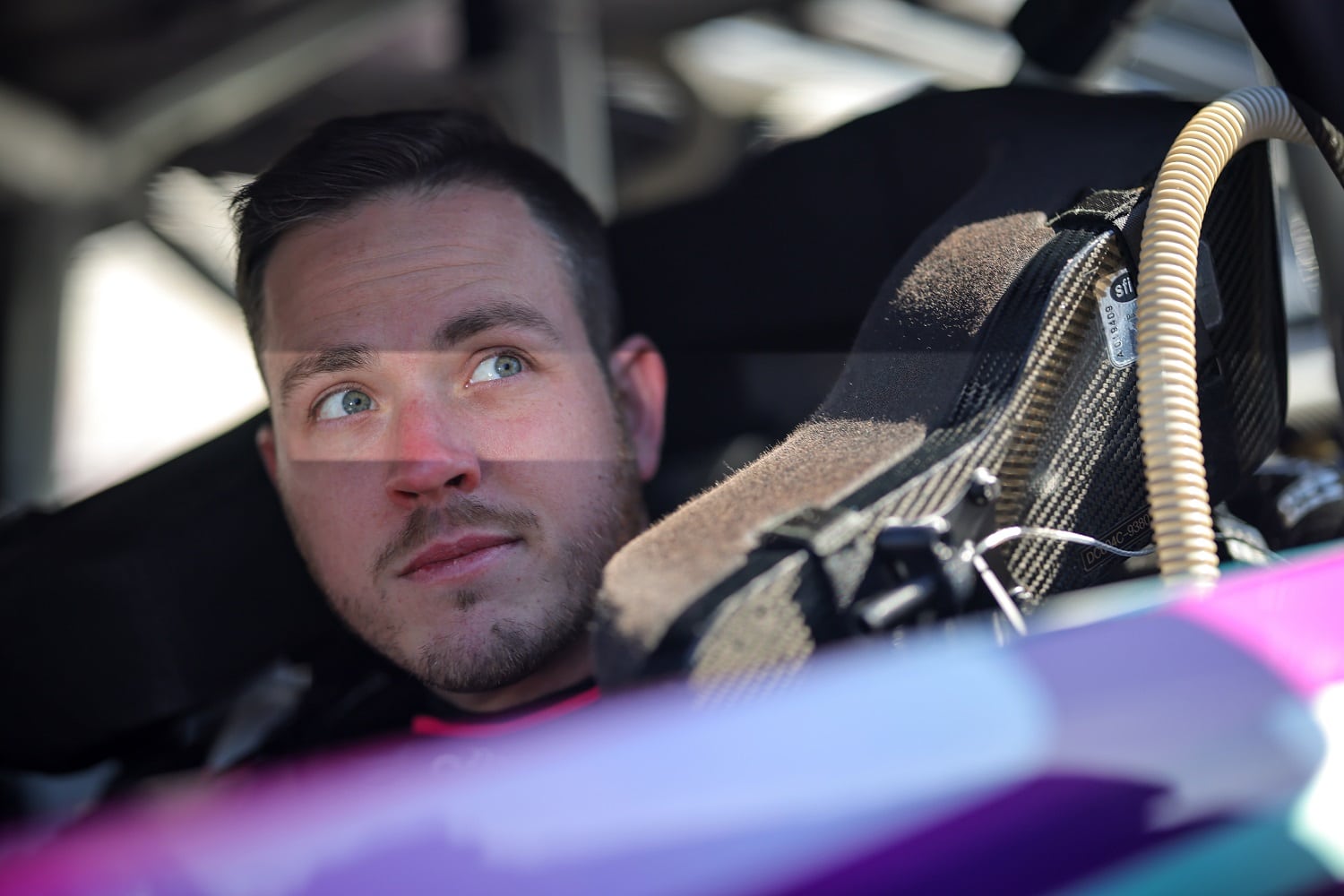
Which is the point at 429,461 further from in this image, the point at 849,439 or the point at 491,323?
the point at 849,439

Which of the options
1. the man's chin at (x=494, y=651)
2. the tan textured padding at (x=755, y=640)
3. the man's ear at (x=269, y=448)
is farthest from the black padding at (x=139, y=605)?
the tan textured padding at (x=755, y=640)

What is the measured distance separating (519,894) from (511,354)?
742mm

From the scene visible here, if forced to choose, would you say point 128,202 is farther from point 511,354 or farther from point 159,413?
point 511,354

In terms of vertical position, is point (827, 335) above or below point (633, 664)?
below

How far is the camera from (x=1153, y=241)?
837 millimetres

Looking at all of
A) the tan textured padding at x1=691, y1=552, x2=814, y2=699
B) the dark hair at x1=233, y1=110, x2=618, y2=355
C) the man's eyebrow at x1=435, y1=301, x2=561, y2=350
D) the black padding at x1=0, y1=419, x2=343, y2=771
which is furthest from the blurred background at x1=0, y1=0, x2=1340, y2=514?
the tan textured padding at x1=691, y1=552, x2=814, y2=699

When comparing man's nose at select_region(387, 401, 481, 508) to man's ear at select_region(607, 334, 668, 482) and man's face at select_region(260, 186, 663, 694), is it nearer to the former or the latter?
man's face at select_region(260, 186, 663, 694)

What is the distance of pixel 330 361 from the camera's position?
115cm

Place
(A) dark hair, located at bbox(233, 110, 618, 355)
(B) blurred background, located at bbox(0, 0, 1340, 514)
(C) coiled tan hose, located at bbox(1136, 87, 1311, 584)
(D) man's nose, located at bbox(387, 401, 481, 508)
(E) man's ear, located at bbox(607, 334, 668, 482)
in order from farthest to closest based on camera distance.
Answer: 1. (B) blurred background, located at bbox(0, 0, 1340, 514)
2. (E) man's ear, located at bbox(607, 334, 668, 482)
3. (A) dark hair, located at bbox(233, 110, 618, 355)
4. (D) man's nose, located at bbox(387, 401, 481, 508)
5. (C) coiled tan hose, located at bbox(1136, 87, 1311, 584)

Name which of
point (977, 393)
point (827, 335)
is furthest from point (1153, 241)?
point (827, 335)

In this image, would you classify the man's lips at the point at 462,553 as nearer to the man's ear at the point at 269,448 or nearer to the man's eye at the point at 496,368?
the man's eye at the point at 496,368

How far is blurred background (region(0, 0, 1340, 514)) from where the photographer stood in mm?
2832

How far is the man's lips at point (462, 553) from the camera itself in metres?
1.06

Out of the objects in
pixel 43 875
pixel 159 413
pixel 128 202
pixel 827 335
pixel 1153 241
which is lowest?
pixel 159 413
